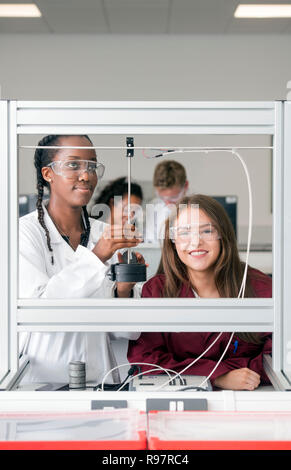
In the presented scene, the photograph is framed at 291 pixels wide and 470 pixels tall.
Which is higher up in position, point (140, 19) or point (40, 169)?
point (140, 19)

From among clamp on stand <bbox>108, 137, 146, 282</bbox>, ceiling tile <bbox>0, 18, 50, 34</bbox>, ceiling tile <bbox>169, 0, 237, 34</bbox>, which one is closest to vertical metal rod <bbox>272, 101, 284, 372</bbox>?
clamp on stand <bbox>108, 137, 146, 282</bbox>

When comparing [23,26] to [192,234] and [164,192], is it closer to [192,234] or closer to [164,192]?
[164,192]

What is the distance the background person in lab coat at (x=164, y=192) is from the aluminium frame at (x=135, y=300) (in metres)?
0.23

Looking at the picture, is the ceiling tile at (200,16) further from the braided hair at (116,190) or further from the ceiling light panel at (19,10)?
the braided hair at (116,190)

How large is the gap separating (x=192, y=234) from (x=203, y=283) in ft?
0.58

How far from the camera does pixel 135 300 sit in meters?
1.06

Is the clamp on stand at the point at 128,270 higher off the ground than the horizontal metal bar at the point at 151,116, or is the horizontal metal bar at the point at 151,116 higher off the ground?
the horizontal metal bar at the point at 151,116

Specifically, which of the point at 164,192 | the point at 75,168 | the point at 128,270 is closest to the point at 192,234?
the point at 128,270

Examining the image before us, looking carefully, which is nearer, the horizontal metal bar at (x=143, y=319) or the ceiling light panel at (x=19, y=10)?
the horizontal metal bar at (x=143, y=319)

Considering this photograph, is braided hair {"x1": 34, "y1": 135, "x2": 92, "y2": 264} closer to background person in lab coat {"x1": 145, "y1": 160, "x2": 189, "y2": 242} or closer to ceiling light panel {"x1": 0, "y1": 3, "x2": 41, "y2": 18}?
background person in lab coat {"x1": 145, "y1": 160, "x2": 189, "y2": 242}

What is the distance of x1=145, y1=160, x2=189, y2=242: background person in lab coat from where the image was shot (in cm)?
124

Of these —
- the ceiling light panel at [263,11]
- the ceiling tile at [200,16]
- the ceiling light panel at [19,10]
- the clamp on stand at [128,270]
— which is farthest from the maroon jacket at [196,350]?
the ceiling light panel at [19,10]

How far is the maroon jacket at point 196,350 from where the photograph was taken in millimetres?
1291

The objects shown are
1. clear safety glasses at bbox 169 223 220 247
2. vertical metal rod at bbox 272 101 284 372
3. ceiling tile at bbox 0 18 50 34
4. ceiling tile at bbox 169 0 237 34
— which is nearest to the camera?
vertical metal rod at bbox 272 101 284 372
